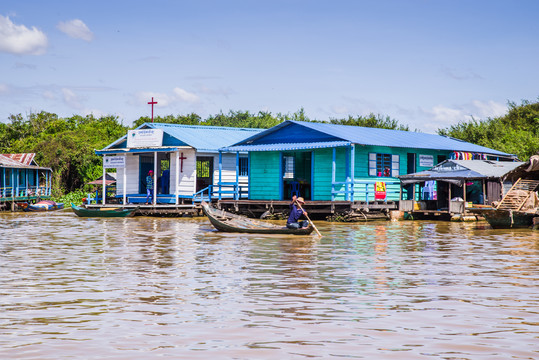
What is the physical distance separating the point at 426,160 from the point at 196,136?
1211 centimetres

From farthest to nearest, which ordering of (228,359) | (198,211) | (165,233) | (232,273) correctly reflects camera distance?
1. (198,211)
2. (165,233)
3. (232,273)
4. (228,359)

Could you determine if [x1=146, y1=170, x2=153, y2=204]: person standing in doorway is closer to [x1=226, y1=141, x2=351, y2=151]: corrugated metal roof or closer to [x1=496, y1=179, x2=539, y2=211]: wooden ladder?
[x1=226, y1=141, x2=351, y2=151]: corrugated metal roof

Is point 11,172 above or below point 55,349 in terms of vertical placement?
above

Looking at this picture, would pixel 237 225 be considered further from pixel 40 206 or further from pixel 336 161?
pixel 40 206

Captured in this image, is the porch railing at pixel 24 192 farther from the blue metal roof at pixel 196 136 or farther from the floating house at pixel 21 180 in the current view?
the blue metal roof at pixel 196 136

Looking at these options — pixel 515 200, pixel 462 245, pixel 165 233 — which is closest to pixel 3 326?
pixel 462 245

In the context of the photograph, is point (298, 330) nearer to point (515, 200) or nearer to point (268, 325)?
point (268, 325)

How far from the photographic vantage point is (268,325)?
8.91 metres

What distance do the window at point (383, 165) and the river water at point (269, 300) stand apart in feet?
41.5

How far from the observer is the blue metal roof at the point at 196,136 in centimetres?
3634

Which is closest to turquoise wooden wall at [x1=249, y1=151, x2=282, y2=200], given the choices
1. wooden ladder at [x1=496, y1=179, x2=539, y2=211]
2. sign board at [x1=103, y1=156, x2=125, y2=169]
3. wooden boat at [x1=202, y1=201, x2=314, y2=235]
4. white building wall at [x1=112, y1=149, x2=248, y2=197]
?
white building wall at [x1=112, y1=149, x2=248, y2=197]

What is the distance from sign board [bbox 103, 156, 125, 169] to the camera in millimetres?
37259

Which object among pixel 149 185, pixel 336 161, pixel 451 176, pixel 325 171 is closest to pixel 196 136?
pixel 149 185

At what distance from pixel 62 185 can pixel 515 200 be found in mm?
34744
